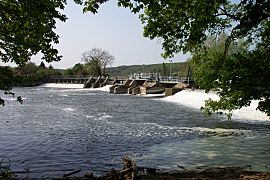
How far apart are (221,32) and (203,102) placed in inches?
1494

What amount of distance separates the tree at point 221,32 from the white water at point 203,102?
65.6ft

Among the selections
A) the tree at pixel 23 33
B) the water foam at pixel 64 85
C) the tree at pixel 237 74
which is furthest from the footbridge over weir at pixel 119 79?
the tree at pixel 23 33

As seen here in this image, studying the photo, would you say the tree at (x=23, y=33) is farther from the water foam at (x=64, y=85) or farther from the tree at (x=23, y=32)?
the water foam at (x=64, y=85)

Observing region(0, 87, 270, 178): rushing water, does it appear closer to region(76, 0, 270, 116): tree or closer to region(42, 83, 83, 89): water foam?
region(76, 0, 270, 116): tree

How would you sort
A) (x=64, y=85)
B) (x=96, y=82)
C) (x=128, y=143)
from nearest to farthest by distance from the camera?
1. (x=128, y=143)
2. (x=96, y=82)
3. (x=64, y=85)

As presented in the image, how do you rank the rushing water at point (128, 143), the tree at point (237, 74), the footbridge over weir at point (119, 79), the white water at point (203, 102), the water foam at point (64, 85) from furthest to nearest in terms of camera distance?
1. the water foam at point (64, 85)
2. the footbridge over weir at point (119, 79)
3. the white water at point (203, 102)
4. the rushing water at point (128, 143)
5. the tree at point (237, 74)

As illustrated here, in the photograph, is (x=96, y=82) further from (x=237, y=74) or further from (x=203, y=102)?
(x=237, y=74)

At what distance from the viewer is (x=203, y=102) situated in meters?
50.7

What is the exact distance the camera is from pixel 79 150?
751 inches

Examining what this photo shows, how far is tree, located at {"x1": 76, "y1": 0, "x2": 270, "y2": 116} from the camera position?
29.3 ft

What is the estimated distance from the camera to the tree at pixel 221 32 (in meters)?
8.93

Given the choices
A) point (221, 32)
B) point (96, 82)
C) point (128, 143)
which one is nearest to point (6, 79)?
point (221, 32)

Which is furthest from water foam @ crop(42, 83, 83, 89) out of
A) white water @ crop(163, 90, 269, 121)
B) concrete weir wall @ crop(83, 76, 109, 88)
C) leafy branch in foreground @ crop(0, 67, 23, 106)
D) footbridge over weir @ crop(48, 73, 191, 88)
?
leafy branch in foreground @ crop(0, 67, 23, 106)

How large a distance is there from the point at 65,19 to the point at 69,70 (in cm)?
14817
